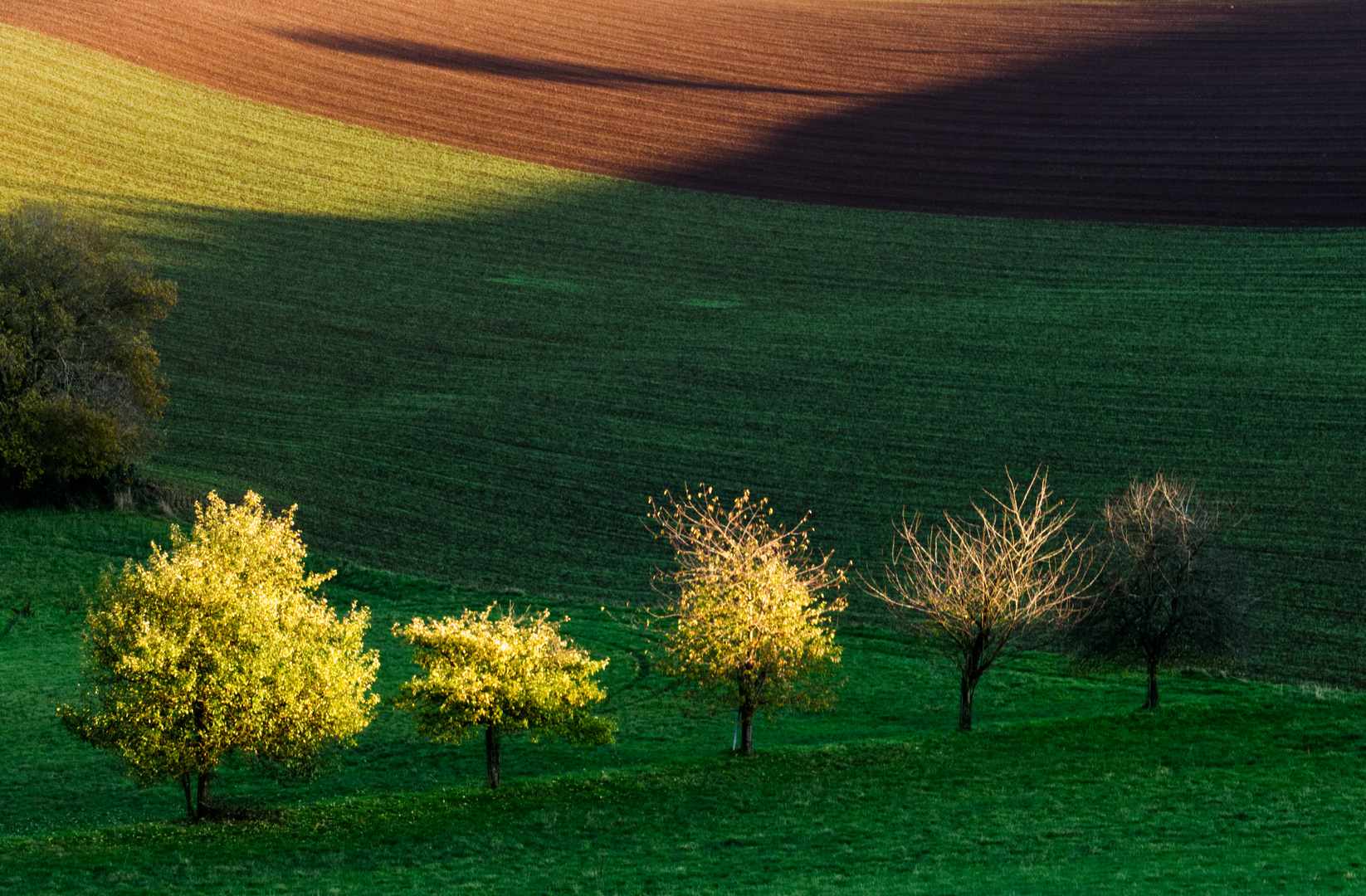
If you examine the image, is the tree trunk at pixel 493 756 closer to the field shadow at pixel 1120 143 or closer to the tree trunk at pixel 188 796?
the tree trunk at pixel 188 796

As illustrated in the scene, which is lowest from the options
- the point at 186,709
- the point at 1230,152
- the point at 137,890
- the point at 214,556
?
the point at 137,890

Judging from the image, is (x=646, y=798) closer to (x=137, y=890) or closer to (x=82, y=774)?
(x=137, y=890)

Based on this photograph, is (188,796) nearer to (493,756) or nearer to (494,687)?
(493,756)

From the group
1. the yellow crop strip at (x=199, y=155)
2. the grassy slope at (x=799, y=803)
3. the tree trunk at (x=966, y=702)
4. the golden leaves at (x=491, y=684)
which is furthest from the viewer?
the yellow crop strip at (x=199, y=155)

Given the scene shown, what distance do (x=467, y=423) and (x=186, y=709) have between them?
1280 inches

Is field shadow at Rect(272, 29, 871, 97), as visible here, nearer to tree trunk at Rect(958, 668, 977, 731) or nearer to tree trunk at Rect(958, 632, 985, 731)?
tree trunk at Rect(958, 632, 985, 731)

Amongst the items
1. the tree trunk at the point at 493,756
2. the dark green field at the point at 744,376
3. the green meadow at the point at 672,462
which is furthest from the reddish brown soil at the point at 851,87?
the tree trunk at the point at 493,756

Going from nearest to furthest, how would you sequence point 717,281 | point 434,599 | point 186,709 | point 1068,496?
1. point 186,709
2. point 434,599
3. point 1068,496
4. point 717,281

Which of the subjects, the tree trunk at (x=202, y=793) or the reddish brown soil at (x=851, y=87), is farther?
the reddish brown soil at (x=851, y=87)

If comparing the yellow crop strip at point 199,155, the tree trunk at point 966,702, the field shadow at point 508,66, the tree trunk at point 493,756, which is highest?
the field shadow at point 508,66

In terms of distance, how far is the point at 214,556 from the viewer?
3400 cm

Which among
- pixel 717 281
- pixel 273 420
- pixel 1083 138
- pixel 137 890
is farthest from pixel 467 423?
pixel 1083 138

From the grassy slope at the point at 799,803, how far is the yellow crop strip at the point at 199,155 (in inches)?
1911

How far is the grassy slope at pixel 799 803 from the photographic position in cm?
2842
